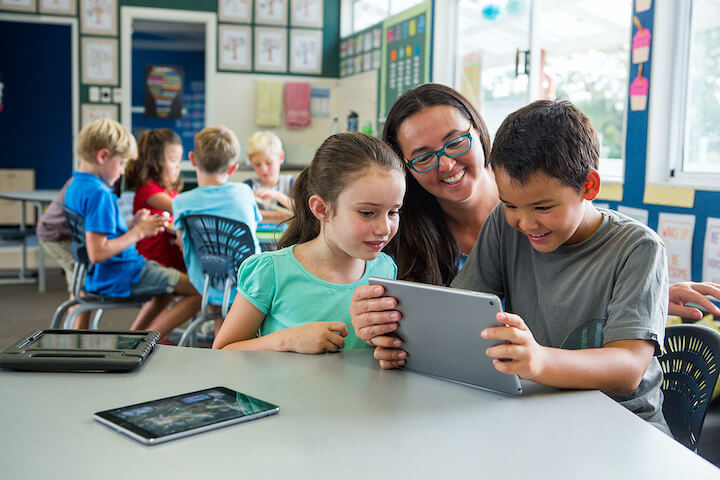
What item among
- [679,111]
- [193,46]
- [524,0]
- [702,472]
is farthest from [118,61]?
[702,472]

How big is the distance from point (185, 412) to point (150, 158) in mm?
2852

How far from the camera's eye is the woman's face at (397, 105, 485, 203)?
64.7 inches

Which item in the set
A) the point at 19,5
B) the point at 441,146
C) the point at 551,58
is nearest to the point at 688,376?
the point at 441,146

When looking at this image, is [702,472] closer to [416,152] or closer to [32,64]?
[416,152]

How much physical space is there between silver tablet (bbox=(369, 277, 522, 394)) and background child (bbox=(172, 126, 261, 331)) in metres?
1.72

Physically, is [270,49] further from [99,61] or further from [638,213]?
[638,213]

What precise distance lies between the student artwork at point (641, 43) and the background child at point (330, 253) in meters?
1.99

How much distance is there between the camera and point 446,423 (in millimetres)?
904

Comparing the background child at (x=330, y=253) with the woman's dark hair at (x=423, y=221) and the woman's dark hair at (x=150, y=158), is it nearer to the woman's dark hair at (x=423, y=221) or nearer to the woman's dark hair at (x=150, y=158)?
the woman's dark hair at (x=423, y=221)

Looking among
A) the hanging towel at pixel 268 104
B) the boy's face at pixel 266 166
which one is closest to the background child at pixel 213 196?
the boy's face at pixel 266 166

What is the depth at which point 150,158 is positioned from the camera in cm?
356

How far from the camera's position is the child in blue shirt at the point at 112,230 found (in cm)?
286

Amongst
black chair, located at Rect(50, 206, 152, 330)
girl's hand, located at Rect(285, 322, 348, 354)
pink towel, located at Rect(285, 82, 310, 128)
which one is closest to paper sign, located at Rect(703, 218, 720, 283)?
girl's hand, located at Rect(285, 322, 348, 354)

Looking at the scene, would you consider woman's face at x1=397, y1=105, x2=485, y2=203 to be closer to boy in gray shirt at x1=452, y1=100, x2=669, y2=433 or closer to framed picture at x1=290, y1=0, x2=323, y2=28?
boy in gray shirt at x1=452, y1=100, x2=669, y2=433
